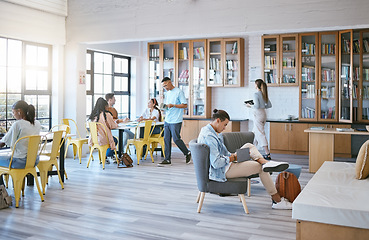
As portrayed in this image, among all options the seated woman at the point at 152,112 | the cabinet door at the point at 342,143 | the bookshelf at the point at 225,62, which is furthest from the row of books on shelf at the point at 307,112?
the seated woman at the point at 152,112

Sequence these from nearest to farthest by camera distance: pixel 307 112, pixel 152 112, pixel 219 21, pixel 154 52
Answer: pixel 219 21, pixel 152 112, pixel 307 112, pixel 154 52

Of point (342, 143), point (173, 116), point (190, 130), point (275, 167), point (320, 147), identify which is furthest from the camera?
point (190, 130)

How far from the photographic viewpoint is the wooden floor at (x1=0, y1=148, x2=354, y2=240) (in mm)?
4230

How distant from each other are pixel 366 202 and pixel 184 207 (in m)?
2.31

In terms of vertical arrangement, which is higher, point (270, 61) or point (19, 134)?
point (270, 61)

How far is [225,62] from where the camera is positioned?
10766mm

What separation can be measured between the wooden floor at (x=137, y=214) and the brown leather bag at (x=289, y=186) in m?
0.28

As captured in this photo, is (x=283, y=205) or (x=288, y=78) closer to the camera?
(x=283, y=205)

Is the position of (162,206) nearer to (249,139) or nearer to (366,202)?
(249,139)

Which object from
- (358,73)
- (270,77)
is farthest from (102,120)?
(358,73)

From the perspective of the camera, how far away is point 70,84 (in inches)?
367

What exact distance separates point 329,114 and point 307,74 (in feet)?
3.58

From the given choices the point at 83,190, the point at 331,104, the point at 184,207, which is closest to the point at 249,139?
the point at 184,207

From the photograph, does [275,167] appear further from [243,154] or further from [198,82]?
[198,82]
